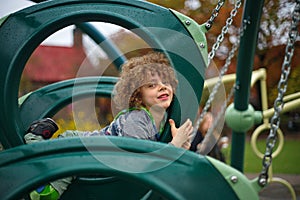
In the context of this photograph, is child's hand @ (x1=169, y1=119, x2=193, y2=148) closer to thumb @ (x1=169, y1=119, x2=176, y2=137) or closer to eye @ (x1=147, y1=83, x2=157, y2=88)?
thumb @ (x1=169, y1=119, x2=176, y2=137)

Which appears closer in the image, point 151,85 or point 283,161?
point 151,85

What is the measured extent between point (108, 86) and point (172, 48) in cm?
74

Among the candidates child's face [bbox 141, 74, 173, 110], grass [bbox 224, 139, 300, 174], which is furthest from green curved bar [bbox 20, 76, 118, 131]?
grass [bbox 224, 139, 300, 174]

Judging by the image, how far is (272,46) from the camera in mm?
7746

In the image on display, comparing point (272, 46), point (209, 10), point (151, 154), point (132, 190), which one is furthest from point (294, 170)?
point (151, 154)

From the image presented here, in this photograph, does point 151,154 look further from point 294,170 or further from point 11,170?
point 294,170

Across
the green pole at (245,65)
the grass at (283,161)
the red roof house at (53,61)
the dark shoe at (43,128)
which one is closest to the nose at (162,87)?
the dark shoe at (43,128)

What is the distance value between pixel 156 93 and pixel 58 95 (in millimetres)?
700

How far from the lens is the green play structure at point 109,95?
0.98 meters

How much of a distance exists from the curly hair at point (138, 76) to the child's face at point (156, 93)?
14mm

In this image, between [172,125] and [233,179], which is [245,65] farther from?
[233,179]

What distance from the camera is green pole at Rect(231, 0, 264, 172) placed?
6.57 feet

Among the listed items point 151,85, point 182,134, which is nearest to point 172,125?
point 182,134

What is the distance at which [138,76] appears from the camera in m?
1.52
